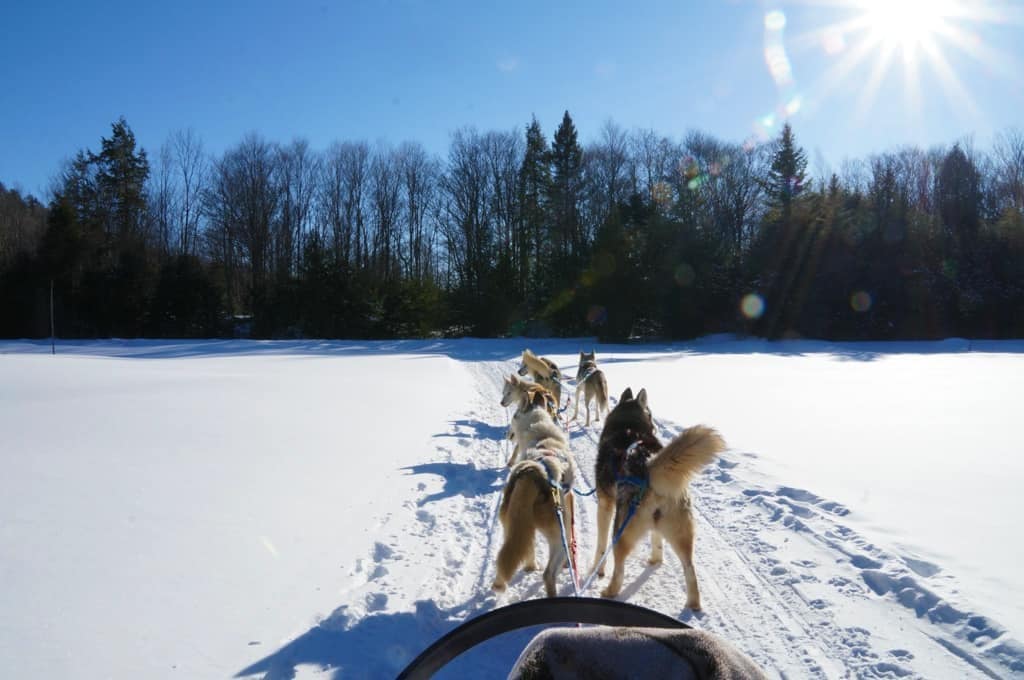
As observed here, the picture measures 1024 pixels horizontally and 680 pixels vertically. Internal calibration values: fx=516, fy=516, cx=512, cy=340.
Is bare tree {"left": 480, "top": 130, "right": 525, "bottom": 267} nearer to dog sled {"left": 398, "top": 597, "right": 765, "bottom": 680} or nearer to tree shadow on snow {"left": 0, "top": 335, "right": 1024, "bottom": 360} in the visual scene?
tree shadow on snow {"left": 0, "top": 335, "right": 1024, "bottom": 360}

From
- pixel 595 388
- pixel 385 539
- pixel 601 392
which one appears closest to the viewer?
pixel 385 539

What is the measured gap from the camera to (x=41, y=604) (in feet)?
8.53

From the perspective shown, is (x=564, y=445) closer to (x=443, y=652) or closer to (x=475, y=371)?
(x=443, y=652)

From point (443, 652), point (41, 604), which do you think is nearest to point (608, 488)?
point (443, 652)

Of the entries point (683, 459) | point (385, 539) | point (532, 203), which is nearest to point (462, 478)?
point (385, 539)

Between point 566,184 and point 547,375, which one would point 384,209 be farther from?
point 547,375

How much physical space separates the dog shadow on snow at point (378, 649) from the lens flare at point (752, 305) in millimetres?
31532

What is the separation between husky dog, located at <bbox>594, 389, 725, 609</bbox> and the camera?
3.24 metres

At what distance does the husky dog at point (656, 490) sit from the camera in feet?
10.6

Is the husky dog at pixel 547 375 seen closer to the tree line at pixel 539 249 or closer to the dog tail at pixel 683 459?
the dog tail at pixel 683 459

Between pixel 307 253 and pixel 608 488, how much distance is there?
33539 millimetres

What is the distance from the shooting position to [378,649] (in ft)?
9.61

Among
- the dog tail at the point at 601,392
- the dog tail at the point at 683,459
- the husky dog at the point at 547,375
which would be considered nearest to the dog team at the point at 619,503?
the dog tail at the point at 683,459

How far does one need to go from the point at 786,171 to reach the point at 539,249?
18446mm
